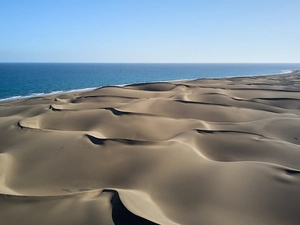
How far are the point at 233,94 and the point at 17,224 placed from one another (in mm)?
19989

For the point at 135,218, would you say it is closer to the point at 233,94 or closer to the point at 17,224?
the point at 17,224

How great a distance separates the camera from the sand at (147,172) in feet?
16.8

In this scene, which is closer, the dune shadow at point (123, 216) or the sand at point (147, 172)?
the dune shadow at point (123, 216)

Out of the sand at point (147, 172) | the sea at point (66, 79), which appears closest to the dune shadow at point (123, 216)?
the sand at point (147, 172)

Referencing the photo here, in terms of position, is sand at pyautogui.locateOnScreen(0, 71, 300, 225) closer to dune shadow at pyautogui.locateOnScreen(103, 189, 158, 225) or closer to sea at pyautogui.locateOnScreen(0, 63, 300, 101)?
dune shadow at pyautogui.locateOnScreen(103, 189, 158, 225)

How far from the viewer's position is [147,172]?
7.19 meters

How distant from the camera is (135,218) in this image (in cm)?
464

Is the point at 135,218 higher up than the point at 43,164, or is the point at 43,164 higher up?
the point at 135,218

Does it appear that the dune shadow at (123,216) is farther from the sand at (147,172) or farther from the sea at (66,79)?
the sea at (66,79)

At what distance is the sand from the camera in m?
5.11

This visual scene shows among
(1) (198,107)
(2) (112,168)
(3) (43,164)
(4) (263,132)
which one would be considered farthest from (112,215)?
(1) (198,107)

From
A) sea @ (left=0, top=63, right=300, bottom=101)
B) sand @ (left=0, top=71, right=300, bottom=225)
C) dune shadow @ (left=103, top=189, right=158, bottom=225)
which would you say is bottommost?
sea @ (left=0, top=63, right=300, bottom=101)

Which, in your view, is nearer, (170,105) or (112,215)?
(112,215)

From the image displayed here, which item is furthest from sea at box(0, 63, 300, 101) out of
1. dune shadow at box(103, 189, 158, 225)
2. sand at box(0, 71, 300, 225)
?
dune shadow at box(103, 189, 158, 225)
